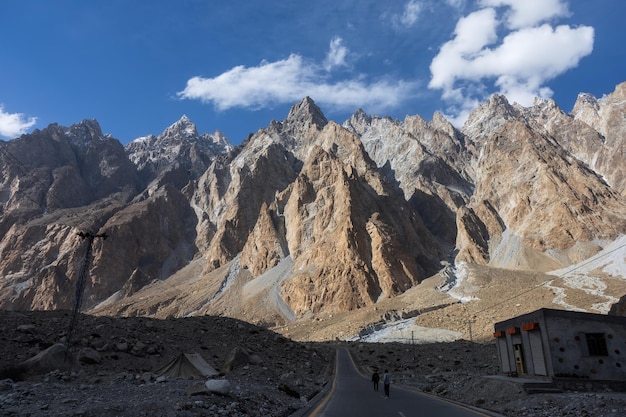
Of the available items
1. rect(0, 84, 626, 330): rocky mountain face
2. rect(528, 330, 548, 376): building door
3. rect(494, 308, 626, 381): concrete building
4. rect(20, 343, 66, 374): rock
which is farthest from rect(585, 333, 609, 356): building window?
rect(0, 84, 626, 330): rocky mountain face

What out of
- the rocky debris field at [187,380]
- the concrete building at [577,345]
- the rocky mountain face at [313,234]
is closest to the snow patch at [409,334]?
the rocky debris field at [187,380]

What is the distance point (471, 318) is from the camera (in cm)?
7744

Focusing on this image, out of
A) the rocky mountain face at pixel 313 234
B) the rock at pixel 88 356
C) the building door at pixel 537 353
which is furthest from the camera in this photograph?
the rocky mountain face at pixel 313 234

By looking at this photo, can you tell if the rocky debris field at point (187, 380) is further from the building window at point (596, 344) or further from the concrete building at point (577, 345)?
the building window at point (596, 344)

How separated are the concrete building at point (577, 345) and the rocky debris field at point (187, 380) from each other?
9.40ft

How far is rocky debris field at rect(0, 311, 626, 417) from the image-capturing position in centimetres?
993

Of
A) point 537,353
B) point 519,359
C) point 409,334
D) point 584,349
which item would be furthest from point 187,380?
point 409,334

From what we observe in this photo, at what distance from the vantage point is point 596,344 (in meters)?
20.7

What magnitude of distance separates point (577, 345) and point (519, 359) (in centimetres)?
400

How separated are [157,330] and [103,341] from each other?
4.69 metres

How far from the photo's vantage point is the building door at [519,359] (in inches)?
920

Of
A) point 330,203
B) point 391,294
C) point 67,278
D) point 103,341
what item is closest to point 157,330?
point 103,341

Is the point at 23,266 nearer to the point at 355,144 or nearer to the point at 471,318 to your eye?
the point at 355,144

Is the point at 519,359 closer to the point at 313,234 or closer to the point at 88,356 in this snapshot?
the point at 88,356
